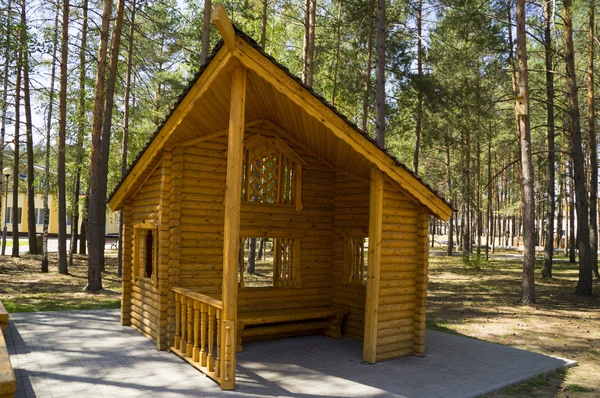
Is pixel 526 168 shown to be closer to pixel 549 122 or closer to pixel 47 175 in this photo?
pixel 549 122

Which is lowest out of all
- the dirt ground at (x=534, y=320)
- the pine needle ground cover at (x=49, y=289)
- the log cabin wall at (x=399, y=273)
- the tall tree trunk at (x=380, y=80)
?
the dirt ground at (x=534, y=320)

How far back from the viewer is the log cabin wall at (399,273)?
7078mm

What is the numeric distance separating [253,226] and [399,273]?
2.65m

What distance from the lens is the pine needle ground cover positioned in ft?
36.5

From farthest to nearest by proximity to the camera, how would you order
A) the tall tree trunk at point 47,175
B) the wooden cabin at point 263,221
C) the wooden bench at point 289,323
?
the tall tree trunk at point 47,175, the wooden bench at point 289,323, the wooden cabin at point 263,221

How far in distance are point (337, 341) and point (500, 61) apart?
14.9 meters

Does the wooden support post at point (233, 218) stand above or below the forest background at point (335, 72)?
below

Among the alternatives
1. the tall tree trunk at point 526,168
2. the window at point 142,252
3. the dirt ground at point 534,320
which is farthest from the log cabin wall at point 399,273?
the tall tree trunk at point 526,168

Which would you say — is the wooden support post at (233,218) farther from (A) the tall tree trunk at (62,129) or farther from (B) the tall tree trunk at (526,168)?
(A) the tall tree trunk at (62,129)

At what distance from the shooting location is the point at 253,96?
6977 millimetres

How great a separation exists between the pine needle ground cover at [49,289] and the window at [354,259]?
20.2ft

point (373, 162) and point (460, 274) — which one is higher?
point (373, 162)

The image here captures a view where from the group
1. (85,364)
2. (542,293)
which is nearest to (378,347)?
(85,364)

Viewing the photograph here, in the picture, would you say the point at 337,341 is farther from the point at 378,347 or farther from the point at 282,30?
the point at 282,30
